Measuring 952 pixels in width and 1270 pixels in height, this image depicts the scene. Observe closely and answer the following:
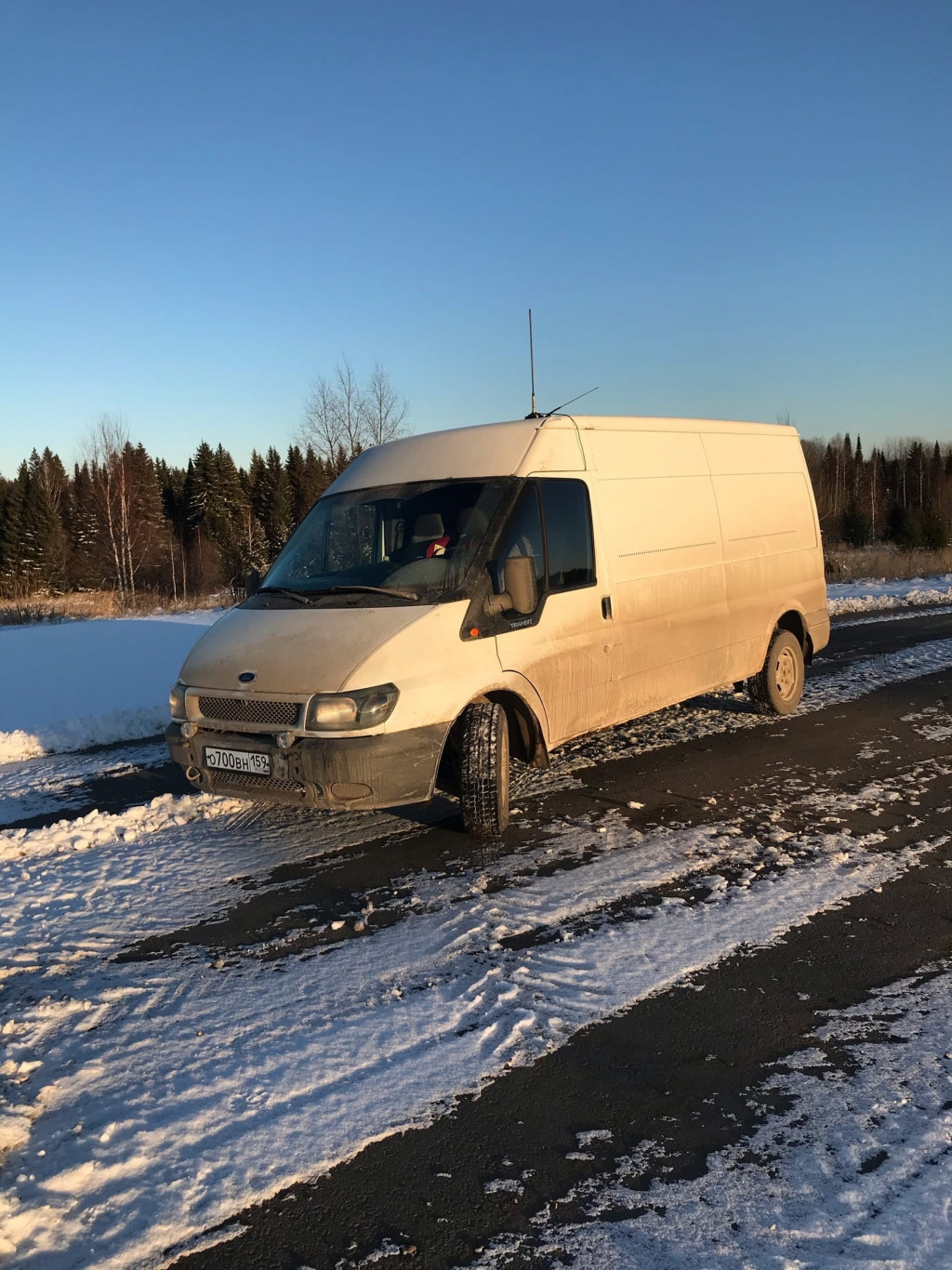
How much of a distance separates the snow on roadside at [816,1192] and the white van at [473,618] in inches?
107

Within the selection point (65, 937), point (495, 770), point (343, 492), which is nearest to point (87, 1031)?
point (65, 937)

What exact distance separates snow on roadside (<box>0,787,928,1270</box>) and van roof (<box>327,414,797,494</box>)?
8.44 ft

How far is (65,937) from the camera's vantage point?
15.2ft

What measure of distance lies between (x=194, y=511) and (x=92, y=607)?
5482 centimetres

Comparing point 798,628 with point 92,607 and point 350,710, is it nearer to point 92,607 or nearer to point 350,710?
point 350,710

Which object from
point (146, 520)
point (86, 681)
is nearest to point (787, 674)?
point (86, 681)

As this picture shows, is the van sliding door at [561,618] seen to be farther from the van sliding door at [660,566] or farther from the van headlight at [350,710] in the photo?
the van headlight at [350,710]

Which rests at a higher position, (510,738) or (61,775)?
(510,738)

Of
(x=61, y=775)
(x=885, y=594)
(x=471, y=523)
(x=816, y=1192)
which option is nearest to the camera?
(x=816, y=1192)

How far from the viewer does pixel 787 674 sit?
920 cm

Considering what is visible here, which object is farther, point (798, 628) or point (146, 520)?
point (146, 520)

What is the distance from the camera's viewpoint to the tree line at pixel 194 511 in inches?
1960

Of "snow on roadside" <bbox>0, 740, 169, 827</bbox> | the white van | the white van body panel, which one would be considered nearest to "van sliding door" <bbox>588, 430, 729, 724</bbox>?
the white van

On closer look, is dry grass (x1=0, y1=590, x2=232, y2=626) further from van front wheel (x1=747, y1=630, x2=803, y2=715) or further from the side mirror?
the side mirror
